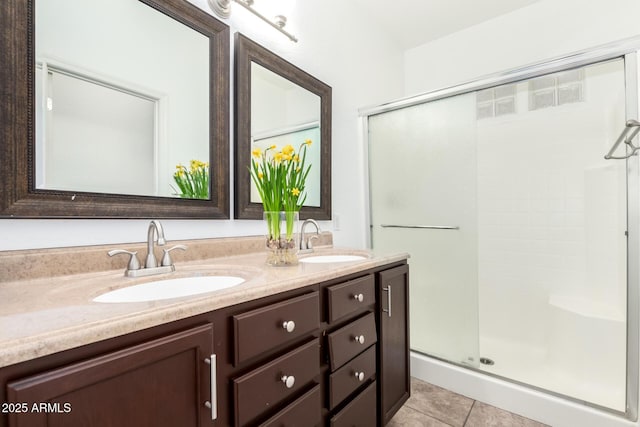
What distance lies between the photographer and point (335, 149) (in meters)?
2.00

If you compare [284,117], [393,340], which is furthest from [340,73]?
[393,340]

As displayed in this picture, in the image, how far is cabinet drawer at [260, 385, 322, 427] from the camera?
2.63 ft

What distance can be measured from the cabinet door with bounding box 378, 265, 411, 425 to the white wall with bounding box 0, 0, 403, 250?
619 mm

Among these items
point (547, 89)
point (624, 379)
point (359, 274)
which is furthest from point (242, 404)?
point (547, 89)

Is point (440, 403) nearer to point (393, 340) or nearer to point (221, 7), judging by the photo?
point (393, 340)

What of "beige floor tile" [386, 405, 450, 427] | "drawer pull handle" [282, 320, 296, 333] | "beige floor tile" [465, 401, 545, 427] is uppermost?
"drawer pull handle" [282, 320, 296, 333]

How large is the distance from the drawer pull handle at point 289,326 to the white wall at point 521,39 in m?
2.16

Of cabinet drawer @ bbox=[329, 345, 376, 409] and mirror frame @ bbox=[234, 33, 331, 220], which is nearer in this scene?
cabinet drawer @ bbox=[329, 345, 376, 409]

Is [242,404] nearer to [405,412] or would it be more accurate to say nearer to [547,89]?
[405,412]

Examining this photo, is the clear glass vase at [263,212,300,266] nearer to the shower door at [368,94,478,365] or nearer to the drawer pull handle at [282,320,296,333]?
the drawer pull handle at [282,320,296,333]

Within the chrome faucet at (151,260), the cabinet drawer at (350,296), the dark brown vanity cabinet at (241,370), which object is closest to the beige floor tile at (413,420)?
the dark brown vanity cabinet at (241,370)

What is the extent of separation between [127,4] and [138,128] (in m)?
0.42

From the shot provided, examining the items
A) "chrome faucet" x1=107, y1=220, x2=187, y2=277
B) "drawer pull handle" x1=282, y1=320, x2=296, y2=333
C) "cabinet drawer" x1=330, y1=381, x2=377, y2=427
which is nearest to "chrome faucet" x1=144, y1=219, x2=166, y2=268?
"chrome faucet" x1=107, y1=220, x2=187, y2=277

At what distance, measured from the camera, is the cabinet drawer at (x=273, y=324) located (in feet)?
2.33
